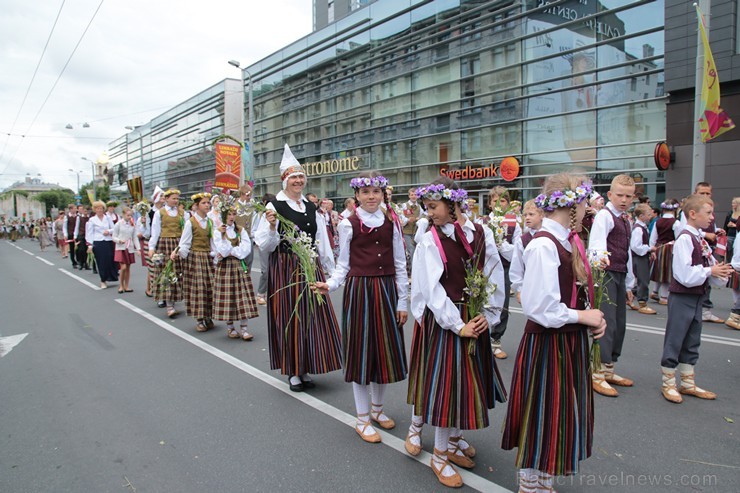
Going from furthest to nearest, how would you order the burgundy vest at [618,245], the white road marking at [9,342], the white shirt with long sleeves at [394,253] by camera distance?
the white road marking at [9,342] < the burgundy vest at [618,245] < the white shirt with long sleeves at [394,253]

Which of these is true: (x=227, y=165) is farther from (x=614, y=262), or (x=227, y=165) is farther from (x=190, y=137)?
(x=190, y=137)

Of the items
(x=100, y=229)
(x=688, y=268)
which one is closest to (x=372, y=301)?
(x=688, y=268)

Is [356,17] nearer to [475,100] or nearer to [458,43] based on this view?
[458,43]

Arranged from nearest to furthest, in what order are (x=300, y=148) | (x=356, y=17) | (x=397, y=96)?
1. (x=397, y=96)
2. (x=356, y=17)
3. (x=300, y=148)

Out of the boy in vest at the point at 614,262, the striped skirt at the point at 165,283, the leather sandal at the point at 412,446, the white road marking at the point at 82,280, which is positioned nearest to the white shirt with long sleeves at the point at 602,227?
the boy in vest at the point at 614,262

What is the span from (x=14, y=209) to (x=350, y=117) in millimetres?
94622

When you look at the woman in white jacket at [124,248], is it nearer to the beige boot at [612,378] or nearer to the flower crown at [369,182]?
the flower crown at [369,182]

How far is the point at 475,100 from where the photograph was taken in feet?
70.6

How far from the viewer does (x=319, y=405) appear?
14.5ft

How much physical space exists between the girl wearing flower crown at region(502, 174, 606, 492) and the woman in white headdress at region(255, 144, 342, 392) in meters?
2.27

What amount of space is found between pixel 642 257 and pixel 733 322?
1732 millimetres

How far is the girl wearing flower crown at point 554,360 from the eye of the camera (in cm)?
259

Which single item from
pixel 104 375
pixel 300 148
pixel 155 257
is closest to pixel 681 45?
pixel 155 257

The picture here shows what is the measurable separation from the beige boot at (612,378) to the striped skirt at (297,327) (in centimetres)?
267
